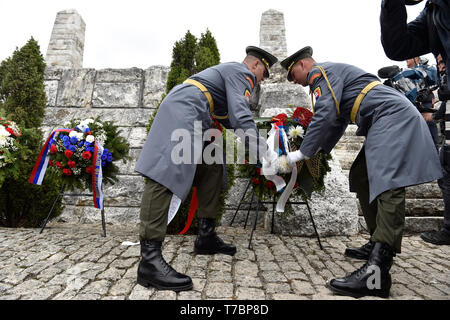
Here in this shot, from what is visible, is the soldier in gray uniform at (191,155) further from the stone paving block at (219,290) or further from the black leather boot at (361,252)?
the black leather boot at (361,252)

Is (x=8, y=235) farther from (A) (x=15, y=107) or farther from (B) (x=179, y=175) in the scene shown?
(B) (x=179, y=175)

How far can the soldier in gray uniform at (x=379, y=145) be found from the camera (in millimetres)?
2014

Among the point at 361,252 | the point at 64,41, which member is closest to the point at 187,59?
the point at 361,252

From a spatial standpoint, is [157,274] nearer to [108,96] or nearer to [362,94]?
[362,94]

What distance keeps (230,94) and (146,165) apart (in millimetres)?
935

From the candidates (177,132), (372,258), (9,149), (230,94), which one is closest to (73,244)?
(9,149)

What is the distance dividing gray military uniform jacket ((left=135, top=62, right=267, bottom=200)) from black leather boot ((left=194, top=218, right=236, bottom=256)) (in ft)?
2.69

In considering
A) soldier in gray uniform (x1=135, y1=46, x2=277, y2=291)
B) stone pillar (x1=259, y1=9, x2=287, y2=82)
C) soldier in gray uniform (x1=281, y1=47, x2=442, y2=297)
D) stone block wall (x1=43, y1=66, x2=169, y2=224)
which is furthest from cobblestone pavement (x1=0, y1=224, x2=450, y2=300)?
stone pillar (x1=259, y1=9, x2=287, y2=82)

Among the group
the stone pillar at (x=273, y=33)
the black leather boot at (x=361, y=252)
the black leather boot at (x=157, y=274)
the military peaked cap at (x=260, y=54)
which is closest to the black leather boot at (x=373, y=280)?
the black leather boot at (x=361, y=252)

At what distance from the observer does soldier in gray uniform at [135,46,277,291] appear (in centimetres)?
215

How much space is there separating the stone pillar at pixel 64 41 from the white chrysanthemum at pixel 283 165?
7424 millimetres

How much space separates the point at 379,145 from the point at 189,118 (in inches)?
56.9

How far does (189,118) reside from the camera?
91.7 inches

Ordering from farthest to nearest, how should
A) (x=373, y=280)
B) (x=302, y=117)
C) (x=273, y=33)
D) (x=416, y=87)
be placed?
(x=273, y=33)
(x=416, y=87)
(x=302, y=117)
(x=373, y=280)
